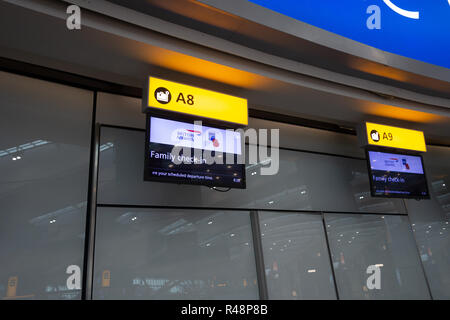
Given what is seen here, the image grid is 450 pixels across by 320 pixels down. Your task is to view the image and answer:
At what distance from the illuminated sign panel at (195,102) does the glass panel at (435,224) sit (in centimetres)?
352

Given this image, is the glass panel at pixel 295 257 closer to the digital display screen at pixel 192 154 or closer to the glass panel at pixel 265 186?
the glass panel at pixel 265 186

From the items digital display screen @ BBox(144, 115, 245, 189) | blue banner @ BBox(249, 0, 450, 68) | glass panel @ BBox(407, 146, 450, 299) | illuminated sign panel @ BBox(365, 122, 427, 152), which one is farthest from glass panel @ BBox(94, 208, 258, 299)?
glass panel @ BBox(407, 146, 450, 299)

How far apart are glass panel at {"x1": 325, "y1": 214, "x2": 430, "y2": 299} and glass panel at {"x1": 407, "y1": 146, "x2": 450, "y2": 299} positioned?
0.78 ft

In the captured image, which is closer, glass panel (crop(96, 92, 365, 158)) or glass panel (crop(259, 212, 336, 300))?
glass panel (crop(96, 92, 365, 158))

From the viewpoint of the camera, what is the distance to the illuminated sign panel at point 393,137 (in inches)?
172

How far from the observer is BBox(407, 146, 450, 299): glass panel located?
4898 millimetres

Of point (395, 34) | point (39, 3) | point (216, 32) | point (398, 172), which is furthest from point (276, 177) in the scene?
point (39, 3)

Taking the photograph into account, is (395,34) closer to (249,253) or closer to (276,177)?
(276,177)

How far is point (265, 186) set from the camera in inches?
166

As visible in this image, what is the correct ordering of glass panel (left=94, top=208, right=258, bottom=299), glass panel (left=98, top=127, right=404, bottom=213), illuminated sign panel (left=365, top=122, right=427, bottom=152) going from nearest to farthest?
glass panel (left=94, top=208, right=258, bottom=299) → glass panel (left=98, top=127, right=404, bottom=213) → illuminated sign panel (left=365, top=122, right=427, bottom=152)

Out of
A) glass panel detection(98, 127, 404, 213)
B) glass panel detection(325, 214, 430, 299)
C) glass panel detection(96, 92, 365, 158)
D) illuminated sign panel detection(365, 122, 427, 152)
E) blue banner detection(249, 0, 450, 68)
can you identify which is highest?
blue banner detection(249, 0, 450, 68)

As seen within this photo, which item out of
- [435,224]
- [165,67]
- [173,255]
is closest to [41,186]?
[173,255]

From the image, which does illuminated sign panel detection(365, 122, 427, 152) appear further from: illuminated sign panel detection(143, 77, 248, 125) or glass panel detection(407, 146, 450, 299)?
illuminated sign panel detection(143, 77, 248, 125)

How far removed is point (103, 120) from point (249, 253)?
7.24 feet
